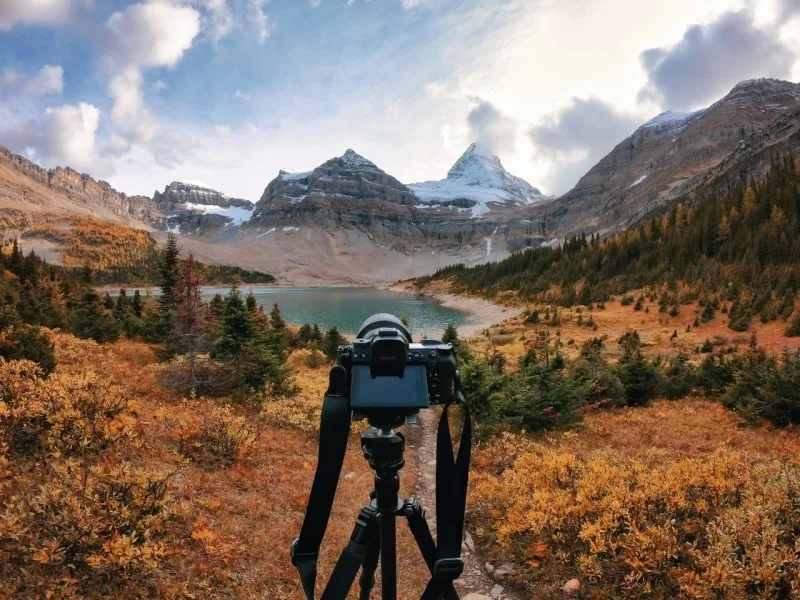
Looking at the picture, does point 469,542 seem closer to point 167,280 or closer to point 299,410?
point 299,410

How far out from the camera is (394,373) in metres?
2.09

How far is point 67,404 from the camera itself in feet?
18.6

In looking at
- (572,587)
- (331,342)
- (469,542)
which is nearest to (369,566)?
(572,587)

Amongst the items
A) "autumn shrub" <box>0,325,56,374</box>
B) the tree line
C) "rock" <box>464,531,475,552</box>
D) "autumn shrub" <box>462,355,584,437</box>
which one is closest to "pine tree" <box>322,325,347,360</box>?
"autumn shrub" <box>462,355,584,437</box>

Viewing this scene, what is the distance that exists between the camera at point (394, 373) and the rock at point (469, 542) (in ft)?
17.6

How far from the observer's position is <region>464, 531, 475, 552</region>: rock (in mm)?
6355

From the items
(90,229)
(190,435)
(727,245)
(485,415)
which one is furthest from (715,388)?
(90,229)

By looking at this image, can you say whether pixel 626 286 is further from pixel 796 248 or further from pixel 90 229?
pixel 90 229

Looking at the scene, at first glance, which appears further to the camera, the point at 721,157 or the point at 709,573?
the point at 721,157

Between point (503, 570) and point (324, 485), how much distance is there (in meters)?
4.83

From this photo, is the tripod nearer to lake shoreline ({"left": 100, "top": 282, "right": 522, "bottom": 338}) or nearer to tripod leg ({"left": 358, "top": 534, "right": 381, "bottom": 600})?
tripod leg ({"left": 358, "top": 534, "right": 381, "bottom": 600})

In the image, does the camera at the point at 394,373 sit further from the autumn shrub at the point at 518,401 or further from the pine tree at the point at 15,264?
the pine tree at the point at 15,264

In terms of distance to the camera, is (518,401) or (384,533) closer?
(384,533)

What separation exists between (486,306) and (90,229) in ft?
697
